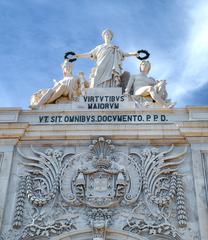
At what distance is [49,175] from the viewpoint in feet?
39.5

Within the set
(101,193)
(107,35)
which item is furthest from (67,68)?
(101,193)

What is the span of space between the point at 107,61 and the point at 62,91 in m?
2.18

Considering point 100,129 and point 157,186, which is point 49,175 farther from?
point 157,186

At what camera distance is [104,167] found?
12023 millimetres

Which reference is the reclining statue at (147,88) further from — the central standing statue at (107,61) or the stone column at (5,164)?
the stone column at (5,164)

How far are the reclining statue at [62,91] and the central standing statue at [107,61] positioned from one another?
48 cm

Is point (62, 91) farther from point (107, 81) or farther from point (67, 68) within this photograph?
point (107, 81)

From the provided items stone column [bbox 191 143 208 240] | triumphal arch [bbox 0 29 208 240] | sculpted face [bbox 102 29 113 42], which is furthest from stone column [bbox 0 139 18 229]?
sculpted face [bbox 102 29 113 42]

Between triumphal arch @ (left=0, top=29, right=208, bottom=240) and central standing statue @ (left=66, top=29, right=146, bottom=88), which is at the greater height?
central standing statue @ (left=66, top=29, right=146, bottom=88)

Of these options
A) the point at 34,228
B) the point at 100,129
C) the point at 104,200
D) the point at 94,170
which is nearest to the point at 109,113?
the point at 100,129

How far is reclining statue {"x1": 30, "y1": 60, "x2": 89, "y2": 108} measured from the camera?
1435cm

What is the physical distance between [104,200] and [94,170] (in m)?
0.91

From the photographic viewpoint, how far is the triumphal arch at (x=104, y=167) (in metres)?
11.1

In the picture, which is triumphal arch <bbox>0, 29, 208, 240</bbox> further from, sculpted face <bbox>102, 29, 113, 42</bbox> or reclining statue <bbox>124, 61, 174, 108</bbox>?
sculpted face <bbox>102, 29, 113, 42</bbox>
